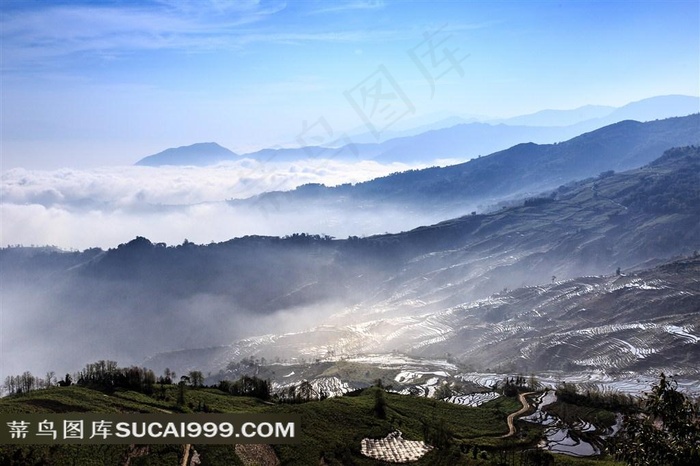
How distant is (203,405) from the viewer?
112 m

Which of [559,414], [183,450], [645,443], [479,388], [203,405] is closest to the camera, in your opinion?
[645,443]

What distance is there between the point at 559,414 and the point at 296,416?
65.8m

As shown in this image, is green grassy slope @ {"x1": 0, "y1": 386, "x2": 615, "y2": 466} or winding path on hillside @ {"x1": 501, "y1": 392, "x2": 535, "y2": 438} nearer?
green grassy slope @ {"x1": 0, "y1": 386, "x2": 615, "y2": 466}

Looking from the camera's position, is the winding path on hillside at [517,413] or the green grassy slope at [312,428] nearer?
the green grassy slope at [312,428]

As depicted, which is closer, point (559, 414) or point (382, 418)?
point (382, 418)

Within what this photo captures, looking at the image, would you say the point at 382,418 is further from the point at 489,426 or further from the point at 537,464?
the point at 537,464

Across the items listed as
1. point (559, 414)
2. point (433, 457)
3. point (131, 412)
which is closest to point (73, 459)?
point (131, 412)

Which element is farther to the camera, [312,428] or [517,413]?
[517,413]

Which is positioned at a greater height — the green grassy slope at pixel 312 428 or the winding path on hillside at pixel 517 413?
the green grassy slope at pixel 312 428

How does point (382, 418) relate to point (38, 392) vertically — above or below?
below

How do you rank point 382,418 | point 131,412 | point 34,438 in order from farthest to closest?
1. point 382,418
2. point 131,412
3. point 34,438

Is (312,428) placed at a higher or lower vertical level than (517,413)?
higher

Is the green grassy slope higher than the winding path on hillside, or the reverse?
the green grassy slope

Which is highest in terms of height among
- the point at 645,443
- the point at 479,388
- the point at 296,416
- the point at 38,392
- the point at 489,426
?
the point at 645,443
